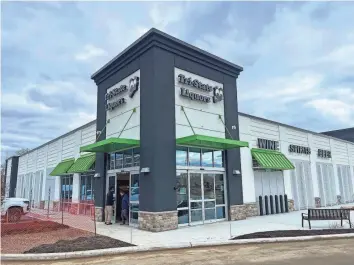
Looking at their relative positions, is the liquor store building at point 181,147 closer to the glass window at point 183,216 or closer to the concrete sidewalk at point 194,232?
the glass window at point 183,216

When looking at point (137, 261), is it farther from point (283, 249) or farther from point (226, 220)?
point (226, 220)

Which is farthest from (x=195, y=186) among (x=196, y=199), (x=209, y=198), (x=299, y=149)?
(x=299, y=149)

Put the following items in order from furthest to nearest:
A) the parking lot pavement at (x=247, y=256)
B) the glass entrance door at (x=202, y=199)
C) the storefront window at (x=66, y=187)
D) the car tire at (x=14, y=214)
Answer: the storefront window at (x=66, y=187) → the car tire at (x=14, y=214) → the glass entrance door at (x=202, y=199) → the parking lot pavement at (x=247, y=256)

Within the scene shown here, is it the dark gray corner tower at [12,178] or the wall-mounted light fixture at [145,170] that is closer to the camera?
the wall-mounted light fixture at [145,170]

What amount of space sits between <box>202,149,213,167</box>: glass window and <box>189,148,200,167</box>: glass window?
378 millimetres

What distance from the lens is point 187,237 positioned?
1100 centimetres

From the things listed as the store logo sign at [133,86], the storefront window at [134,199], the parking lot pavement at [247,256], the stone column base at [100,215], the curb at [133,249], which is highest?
the store logo sign at [133,86]

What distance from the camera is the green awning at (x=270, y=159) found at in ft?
A: 60.6

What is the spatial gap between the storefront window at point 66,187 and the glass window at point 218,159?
13516 mm

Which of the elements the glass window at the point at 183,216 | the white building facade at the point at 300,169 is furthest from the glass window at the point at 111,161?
the white building facade at the point at 300,169

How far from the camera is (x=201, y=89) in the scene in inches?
628

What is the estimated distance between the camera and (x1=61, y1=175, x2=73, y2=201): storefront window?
2413cm

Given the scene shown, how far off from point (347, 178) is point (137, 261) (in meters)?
27.2

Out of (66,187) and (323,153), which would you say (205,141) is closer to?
(66,187)
